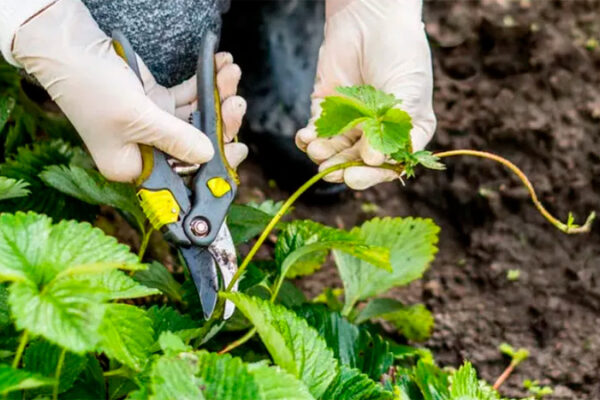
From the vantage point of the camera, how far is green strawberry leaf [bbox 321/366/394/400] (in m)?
0.98

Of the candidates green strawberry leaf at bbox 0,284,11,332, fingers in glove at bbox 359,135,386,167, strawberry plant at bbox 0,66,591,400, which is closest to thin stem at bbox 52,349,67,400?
strawberry plant at bbox 0,66,591,400

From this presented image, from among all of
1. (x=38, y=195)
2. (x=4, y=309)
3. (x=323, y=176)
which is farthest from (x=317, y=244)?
(x=38, y=195)

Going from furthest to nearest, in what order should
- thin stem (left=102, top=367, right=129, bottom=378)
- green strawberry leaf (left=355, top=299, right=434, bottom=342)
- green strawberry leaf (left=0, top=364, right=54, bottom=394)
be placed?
1. green strawberry leaf (left=355, top=299, right=434, bottom=342)
2. thin stem (left=102, top=367, right=129, bottom=378)
3. green strawberry leaf (left=0, top=364, right=54, bottom=394)

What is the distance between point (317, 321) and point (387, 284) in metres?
0.23

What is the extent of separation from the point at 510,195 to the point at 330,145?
2.11 feet

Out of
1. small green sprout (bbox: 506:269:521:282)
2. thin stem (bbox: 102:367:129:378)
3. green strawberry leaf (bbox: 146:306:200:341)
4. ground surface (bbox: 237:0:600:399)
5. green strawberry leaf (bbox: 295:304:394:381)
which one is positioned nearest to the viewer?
thin stem (bbox: 102:367:129:378)

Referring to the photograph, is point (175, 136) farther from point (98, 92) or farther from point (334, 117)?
point (334, 117)

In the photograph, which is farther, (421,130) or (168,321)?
(421,130)

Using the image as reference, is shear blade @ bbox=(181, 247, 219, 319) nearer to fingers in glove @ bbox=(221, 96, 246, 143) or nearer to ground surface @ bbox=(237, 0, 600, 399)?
fingers in glove @ bbox=(221, 96, 246, 143)

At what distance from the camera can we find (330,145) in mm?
1295

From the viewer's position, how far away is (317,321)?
3.98 ft

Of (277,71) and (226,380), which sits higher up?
(226,380)

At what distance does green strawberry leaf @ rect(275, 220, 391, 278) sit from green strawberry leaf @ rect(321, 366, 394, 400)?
0.57ft

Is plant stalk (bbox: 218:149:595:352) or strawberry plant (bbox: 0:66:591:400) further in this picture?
plant stalk (bbox: 218:149:595:352)
